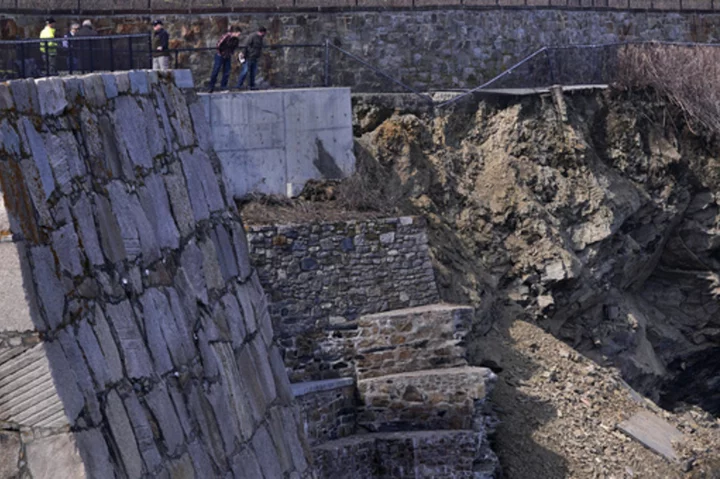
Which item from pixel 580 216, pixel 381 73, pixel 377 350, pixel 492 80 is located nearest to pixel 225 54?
pixel 381 73

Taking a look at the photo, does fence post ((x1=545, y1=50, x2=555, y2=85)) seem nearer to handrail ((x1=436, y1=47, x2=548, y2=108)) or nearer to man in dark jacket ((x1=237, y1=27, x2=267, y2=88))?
handrail ((x1=436, y1=47, x2=548, y2=108))

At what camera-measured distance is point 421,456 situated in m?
15.0

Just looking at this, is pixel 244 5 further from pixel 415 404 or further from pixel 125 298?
pixel 125 298

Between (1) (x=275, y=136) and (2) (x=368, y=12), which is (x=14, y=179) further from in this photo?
(2) (x=368, y=12)

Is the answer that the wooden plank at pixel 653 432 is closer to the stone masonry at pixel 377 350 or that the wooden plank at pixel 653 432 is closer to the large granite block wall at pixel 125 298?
the stone masonry at pixel 377 350

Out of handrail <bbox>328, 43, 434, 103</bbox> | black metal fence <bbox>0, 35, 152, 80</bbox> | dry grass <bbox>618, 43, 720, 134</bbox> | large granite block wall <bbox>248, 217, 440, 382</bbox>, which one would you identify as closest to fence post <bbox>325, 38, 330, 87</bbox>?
handrail <bbox>328, 43, 434, 103</bbox>

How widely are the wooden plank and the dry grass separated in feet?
18.9

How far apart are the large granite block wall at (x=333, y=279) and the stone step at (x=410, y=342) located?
18 centimetres

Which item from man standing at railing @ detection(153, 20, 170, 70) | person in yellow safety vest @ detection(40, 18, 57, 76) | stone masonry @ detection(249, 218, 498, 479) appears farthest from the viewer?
man standing at railing @ detection(153, 20, 170, 70)

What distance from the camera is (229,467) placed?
16.7ft

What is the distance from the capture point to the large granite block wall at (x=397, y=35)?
19.4 metres

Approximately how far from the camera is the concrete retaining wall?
Result: 1703 centimetres

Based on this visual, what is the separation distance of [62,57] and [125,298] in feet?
26.3

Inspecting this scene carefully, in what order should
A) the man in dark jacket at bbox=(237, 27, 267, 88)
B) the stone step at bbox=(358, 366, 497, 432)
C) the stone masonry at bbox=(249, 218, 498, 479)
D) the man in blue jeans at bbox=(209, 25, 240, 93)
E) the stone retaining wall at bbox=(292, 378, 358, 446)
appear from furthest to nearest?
the man in dark jacket at bbox=(237, 27, 267, 88), the man in blue jeans at bbox=(209, 25, 240, 93), the stone step at bbox=(358, 366, 497, 432), the stone masonry at bbox=(249, 218, 498, 479), the stone retaining wall at bbox=(292, 378, 358, 446)
